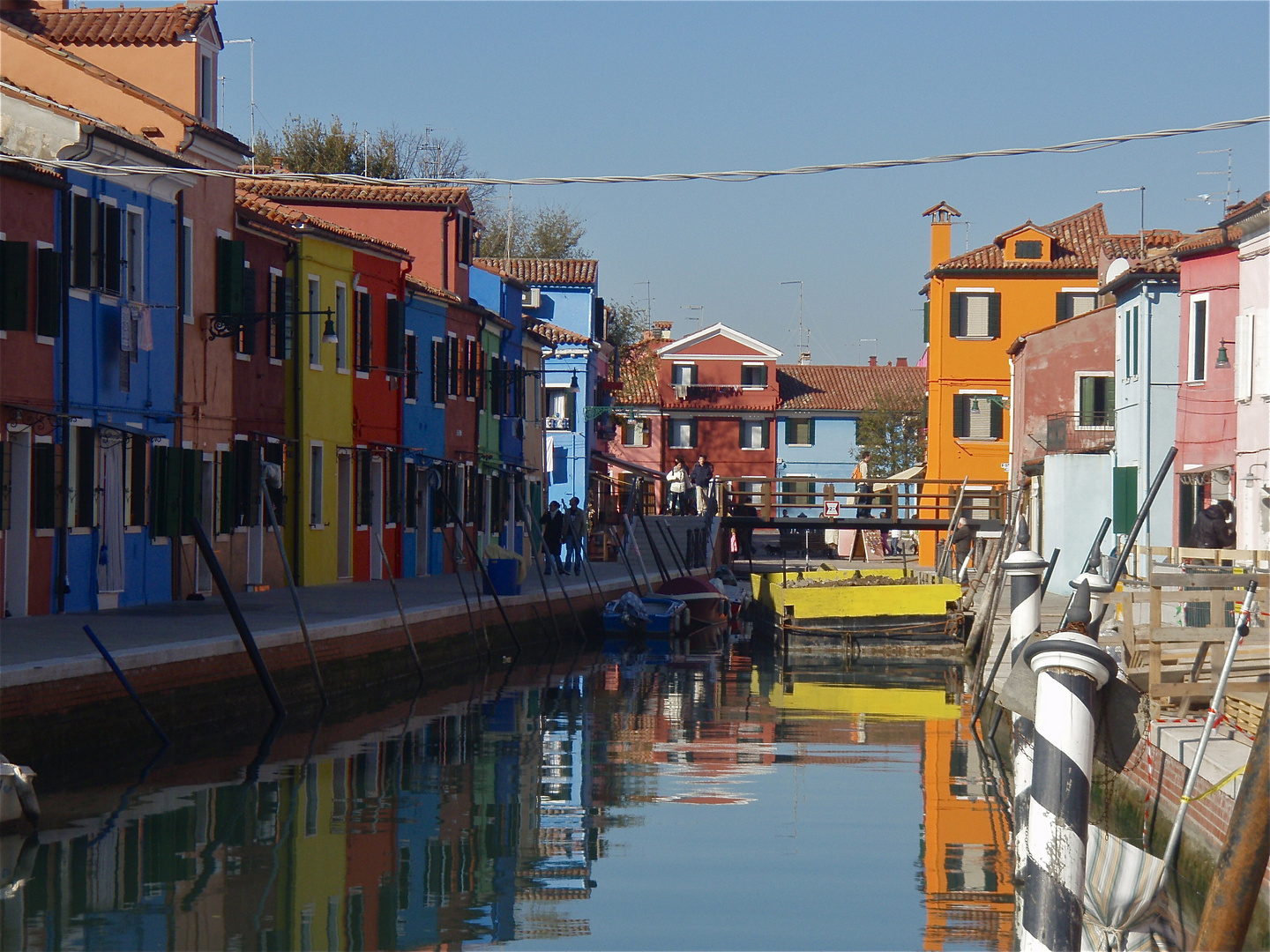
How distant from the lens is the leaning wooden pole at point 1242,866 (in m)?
6.05

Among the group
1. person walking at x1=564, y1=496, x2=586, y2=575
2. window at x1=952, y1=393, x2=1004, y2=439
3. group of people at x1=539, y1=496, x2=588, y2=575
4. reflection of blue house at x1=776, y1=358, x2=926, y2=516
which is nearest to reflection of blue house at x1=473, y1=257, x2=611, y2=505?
person walking at x1=564, y1=496, x2=586, y2=575

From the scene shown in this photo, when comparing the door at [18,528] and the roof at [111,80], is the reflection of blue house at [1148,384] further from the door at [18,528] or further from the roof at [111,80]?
the door at [18,528]

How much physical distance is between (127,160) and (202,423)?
4.43 metres

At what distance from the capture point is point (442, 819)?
13.0m

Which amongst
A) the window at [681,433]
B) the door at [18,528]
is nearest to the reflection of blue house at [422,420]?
the door at [18,528]

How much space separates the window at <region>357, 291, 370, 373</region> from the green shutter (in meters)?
13.6

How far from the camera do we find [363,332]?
100 feet

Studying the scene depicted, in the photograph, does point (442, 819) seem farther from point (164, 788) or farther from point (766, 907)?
point (766, 907)

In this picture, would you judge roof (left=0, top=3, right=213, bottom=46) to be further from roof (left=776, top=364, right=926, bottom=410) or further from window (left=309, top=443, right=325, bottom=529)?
roof (left=776, top=364, right=926, bottom=410)

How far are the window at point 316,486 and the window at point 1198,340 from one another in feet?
47.4

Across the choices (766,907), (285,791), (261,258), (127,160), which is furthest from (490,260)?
(766,907)

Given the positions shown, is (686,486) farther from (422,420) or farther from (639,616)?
(639,616)

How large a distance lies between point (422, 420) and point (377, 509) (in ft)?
10.2

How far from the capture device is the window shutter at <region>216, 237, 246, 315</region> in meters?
24.3
